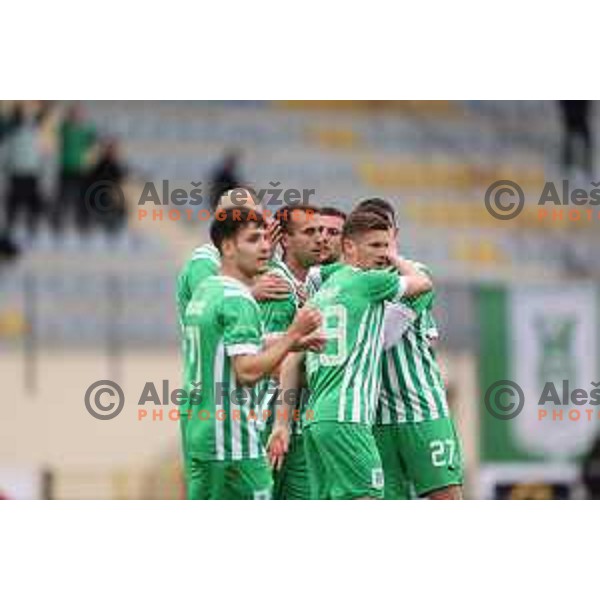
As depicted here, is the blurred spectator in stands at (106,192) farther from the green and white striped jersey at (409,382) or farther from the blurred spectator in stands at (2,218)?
the green and white striped jersey at (409,382)

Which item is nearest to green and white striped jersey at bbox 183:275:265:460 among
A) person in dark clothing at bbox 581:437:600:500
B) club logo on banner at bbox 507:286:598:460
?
person in dark clothing at bbox 581:437:600:500

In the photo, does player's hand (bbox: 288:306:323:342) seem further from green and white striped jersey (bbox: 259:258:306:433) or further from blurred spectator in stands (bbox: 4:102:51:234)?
blurred spectator in stands (bbox: 4:102:51:234)

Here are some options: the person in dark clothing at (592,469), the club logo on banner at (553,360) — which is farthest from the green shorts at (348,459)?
the club logo on banner at (553,360)

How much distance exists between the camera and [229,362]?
7387 millimetres

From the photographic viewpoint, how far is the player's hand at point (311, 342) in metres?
7.38

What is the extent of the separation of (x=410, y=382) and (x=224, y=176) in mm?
6339

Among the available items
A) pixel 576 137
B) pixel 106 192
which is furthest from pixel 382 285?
pixel 576 137

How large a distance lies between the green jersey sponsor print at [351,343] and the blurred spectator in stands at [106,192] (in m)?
6.64

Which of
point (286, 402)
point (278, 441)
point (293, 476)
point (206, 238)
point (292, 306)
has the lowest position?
point (293, 476)

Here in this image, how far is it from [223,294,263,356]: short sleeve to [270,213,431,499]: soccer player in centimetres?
40

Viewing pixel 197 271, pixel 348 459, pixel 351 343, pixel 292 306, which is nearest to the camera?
pixel 348 459

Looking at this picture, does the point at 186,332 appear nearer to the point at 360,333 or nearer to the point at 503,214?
the point at 360,333

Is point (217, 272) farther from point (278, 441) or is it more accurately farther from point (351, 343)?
point (278, 441)

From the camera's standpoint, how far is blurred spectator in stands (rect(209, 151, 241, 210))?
1405cm
